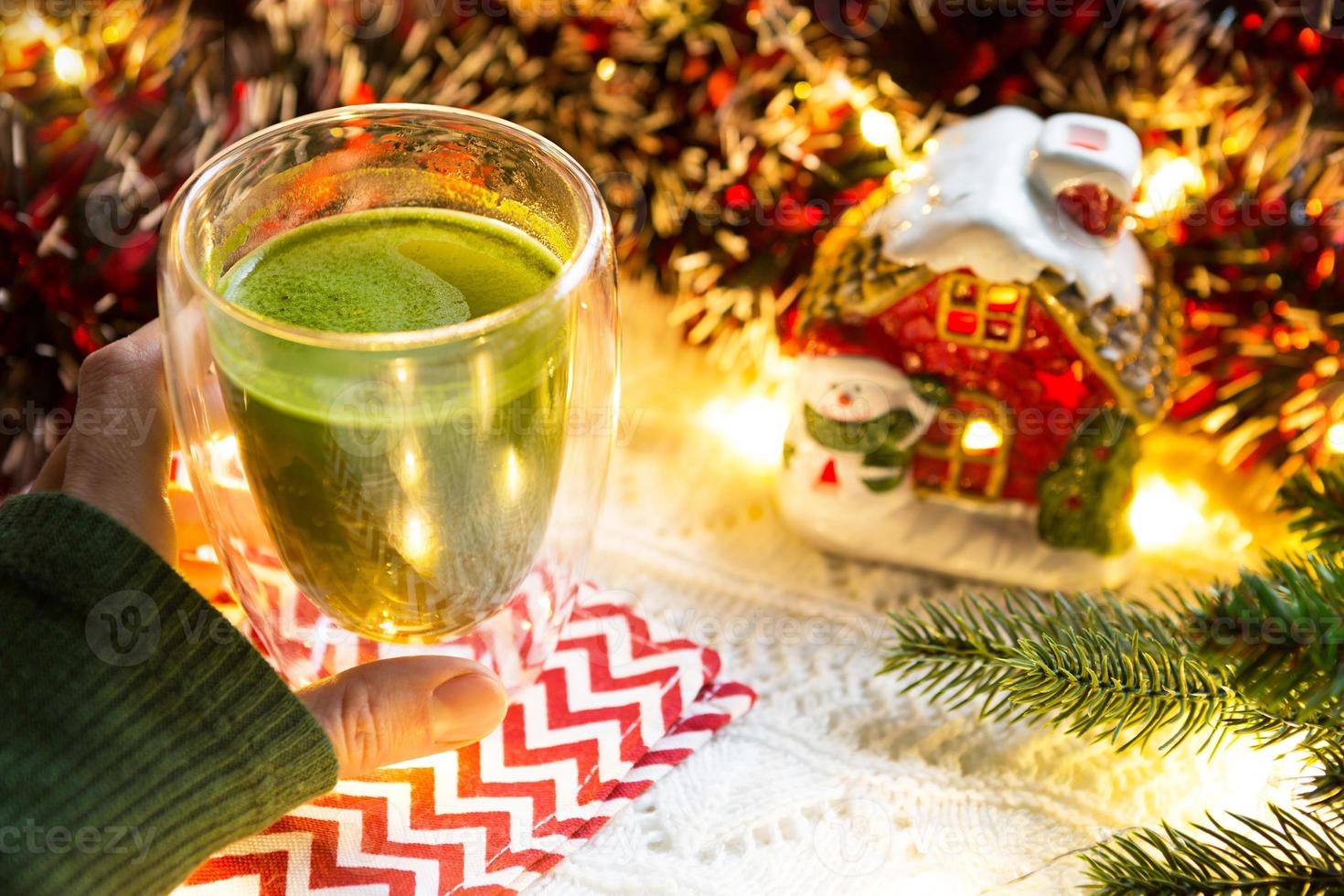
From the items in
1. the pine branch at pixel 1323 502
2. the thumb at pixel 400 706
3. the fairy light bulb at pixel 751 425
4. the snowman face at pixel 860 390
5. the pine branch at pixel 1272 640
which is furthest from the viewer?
the fairy light bulb at pixel 751 425

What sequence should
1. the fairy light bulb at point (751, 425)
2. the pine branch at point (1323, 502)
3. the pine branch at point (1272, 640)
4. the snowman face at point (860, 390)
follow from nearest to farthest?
the pine branch at point (1272, 640)
the pine branch at point (1323, 502)
the snowman face at point (860, 390)
the fairy light bulb at point (751, 425)

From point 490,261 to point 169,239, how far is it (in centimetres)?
15

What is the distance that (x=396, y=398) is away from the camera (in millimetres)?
588

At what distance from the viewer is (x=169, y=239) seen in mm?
637

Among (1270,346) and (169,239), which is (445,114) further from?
(1270,346)

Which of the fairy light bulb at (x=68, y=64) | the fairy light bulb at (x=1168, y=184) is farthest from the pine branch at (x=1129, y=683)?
the fairy light bulb at (x=68, y=64)

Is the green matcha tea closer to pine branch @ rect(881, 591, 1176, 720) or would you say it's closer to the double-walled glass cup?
the double-walled glass cup

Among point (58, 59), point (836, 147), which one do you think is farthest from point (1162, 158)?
point (58, 59)

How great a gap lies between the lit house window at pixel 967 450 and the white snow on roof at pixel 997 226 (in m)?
0.12

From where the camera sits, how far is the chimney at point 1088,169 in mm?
770

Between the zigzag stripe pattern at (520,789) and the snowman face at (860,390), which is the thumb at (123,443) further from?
the snowman face at (860,390)

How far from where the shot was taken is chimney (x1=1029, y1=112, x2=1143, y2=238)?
2.52 ft

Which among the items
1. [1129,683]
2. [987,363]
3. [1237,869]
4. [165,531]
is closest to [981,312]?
[987,363]

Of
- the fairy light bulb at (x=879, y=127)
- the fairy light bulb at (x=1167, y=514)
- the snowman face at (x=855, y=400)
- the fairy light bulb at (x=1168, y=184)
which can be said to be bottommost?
the fairy light bulb at (x=1167, y=514)
